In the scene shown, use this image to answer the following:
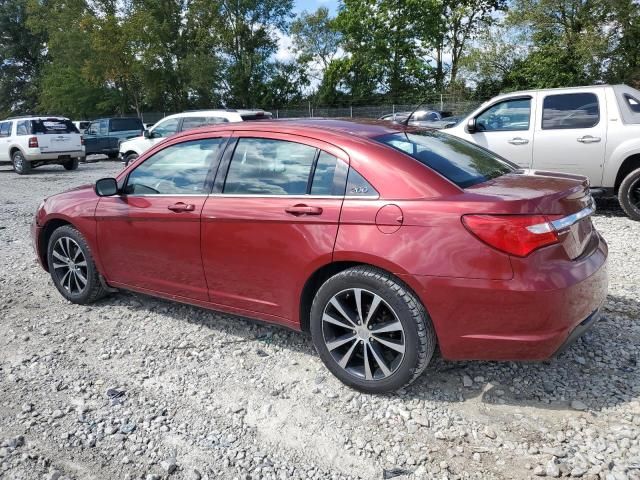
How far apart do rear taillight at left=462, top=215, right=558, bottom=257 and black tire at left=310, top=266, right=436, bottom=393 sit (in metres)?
0.52

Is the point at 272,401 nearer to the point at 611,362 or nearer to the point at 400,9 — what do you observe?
the point at 611,362

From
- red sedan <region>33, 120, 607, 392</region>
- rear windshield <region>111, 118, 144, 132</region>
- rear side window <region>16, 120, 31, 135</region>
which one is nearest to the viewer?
red sedan <region>33, 120, 607, 392</region>

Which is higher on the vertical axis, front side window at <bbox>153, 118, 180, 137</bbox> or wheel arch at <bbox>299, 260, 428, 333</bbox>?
front side window at <bbox>153, 118, 180, 137</bbox>

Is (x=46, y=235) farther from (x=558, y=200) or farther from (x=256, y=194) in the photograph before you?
(x=558, y=200)

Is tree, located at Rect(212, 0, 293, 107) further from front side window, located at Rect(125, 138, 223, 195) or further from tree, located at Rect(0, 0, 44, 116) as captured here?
front side window, located at Rect(125, 138, 223, 195)

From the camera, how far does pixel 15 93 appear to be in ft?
178

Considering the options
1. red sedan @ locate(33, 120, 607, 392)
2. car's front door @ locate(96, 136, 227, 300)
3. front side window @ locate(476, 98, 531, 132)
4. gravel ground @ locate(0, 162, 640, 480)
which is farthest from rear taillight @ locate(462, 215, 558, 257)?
front side window @ locate(476, 98, 531, 132)

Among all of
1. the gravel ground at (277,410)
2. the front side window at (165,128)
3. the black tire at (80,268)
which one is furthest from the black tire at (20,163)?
the gravel ground at (277,410)

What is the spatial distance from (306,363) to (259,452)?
937mm

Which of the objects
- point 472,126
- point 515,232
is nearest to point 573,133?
point 472,126

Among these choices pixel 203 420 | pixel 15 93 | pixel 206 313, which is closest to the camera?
pixel 203 420

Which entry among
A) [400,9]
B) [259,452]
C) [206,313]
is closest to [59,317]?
→ [206,313]

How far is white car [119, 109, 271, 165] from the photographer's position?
39.8ft

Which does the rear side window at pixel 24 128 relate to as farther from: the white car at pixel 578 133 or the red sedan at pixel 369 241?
the red sedan at pixel 369 241
